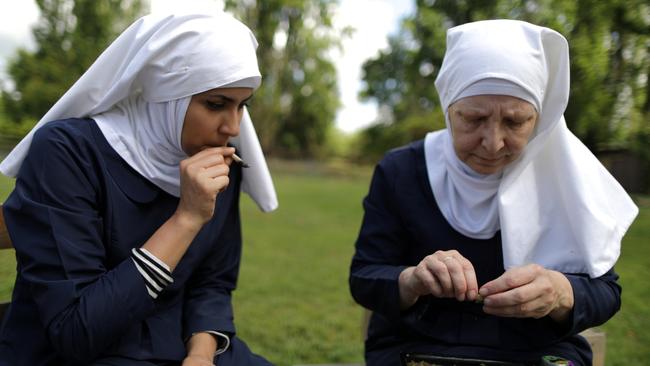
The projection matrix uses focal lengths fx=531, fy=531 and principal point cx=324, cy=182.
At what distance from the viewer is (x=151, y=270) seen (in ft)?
5.06

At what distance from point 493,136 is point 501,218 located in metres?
0.28

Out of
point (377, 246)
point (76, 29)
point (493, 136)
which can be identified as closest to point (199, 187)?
point (377, 246)

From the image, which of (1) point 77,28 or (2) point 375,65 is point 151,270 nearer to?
(1) point 77,28

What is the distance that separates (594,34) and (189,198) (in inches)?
108

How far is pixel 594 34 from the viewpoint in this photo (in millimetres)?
3211

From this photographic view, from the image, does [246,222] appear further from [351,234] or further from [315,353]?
[315,353]

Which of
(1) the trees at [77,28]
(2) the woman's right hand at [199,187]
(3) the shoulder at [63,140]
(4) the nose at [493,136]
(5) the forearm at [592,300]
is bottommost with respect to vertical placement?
(1) the trees at [77,28]

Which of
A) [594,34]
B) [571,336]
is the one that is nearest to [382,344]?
[571,336]

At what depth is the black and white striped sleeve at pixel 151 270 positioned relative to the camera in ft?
5.04

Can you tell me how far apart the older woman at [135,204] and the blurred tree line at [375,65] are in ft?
5.40

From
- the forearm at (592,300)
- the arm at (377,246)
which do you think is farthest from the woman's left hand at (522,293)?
the arm at (377,246)

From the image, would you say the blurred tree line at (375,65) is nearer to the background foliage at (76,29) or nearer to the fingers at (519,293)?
the background foliage at (76,29)

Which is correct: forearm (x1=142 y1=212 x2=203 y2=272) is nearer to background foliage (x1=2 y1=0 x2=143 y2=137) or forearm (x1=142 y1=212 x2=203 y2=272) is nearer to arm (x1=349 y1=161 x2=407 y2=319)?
arm (x1=349 y1=161 x2=407 y2=319)

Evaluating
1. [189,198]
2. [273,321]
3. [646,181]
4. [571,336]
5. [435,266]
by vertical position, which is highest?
[189,198]
